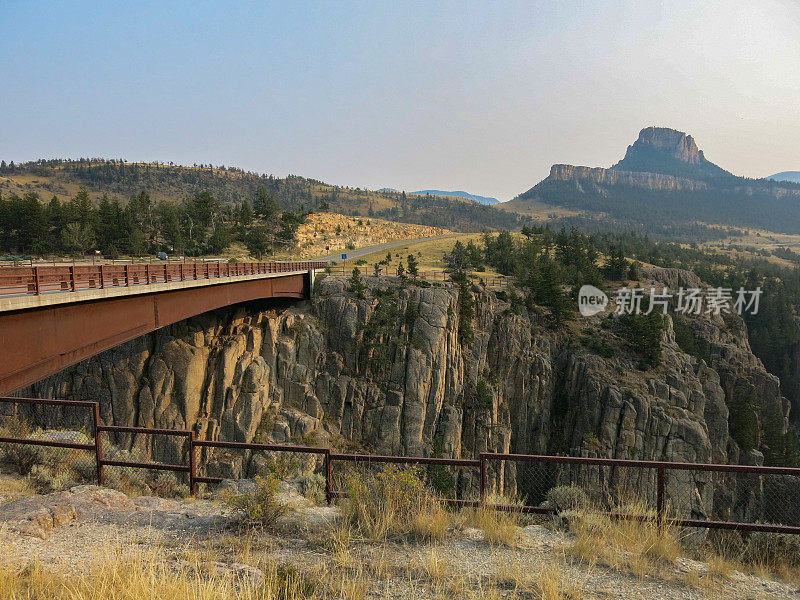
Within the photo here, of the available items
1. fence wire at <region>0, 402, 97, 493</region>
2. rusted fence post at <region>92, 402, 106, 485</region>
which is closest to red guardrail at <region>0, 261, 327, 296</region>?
fence wire at <region>0, 402, 97, 493</region>

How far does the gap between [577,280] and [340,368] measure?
121ft

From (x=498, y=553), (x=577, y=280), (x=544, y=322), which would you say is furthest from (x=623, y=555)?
(x=577, y=280)

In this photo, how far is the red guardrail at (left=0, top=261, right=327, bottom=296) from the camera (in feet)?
38.9

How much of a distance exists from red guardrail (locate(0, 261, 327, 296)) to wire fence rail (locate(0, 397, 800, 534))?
10.7ft

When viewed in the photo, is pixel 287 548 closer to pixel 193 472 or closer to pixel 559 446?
pixel 193 472

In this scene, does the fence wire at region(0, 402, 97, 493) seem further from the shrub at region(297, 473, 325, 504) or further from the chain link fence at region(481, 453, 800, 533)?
the chain link fence at region(481, 453, 800, 533)

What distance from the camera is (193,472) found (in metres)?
9.66

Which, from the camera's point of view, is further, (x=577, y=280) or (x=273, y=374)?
(x=577, y=280)

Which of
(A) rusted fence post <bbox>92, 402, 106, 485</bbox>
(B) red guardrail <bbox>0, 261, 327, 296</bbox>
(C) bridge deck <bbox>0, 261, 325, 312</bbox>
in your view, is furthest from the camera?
A: (B) red guardrail <bbox>0, 261, 327, 296</bbox>

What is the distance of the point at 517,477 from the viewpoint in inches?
1700

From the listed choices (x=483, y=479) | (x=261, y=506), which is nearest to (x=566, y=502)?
(x=483, y=479)

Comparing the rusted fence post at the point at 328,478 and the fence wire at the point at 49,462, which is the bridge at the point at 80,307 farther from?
the rusted fence post at the point at 328,478

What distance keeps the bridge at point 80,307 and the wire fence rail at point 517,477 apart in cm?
150

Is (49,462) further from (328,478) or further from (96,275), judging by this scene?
(328,478)
